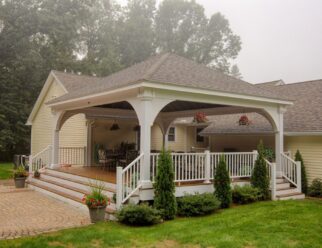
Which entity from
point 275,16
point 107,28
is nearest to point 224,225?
point 275,16

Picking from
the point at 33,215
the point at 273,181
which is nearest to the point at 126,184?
the point at 33,215

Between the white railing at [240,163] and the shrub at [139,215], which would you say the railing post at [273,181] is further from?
the shrub at [139,215]

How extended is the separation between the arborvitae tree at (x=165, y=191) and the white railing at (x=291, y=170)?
535 centimetres

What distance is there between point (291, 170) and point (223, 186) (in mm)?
3832

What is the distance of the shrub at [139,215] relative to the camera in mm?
7402

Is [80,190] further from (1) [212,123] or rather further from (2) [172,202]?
(1) [212,123]

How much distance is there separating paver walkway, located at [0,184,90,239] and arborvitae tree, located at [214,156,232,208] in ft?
12.0

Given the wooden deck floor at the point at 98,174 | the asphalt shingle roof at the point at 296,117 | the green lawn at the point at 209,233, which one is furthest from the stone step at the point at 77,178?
the asphalt shingle roof at the point at 296,117

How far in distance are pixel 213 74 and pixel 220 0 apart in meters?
33.0

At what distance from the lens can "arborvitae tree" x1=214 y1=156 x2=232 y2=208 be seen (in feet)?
30.1

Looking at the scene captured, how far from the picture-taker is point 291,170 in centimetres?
1167

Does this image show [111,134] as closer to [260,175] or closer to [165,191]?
[260,175]

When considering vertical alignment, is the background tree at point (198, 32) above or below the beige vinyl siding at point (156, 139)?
above

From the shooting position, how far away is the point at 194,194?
360 inches
